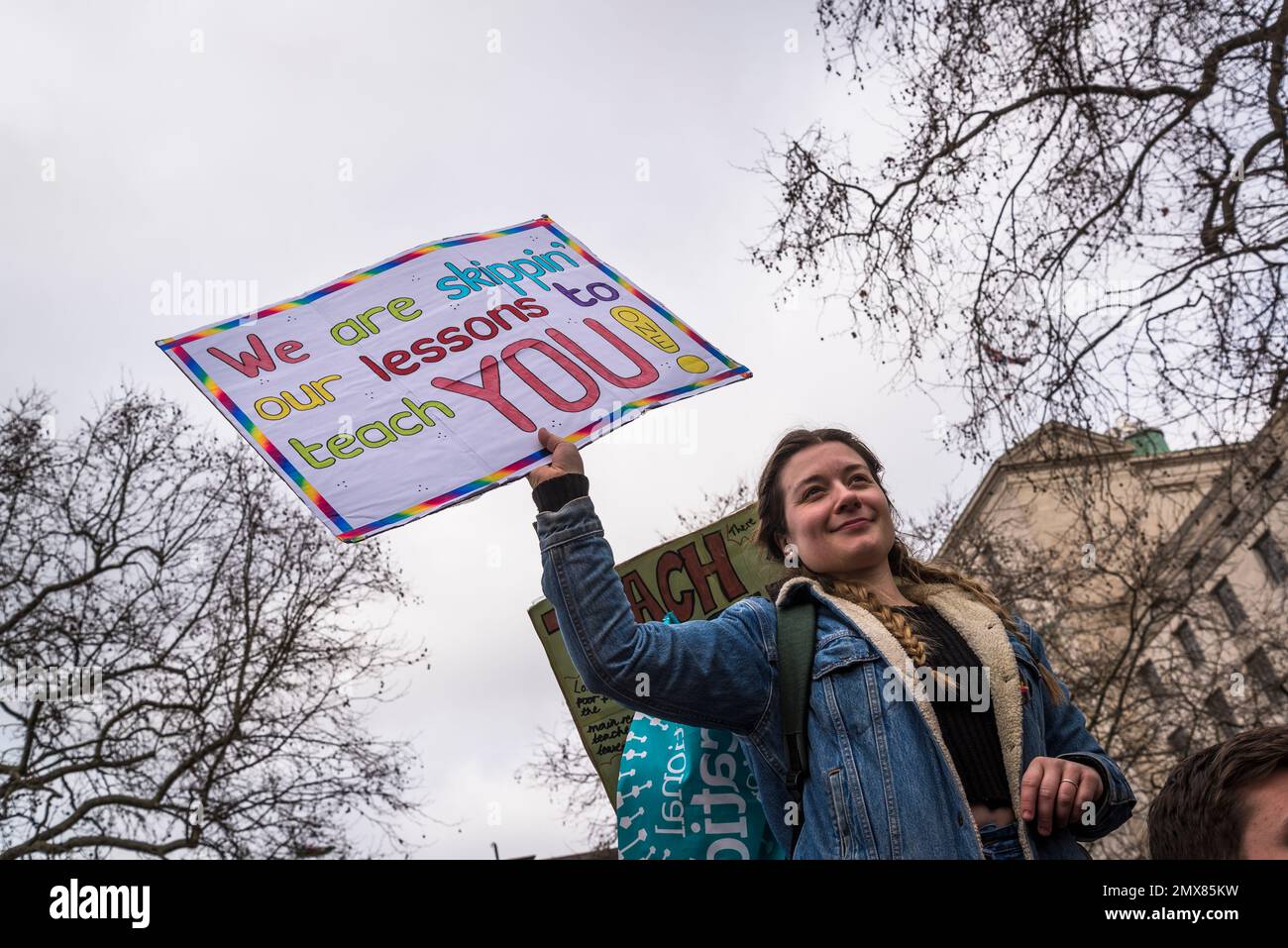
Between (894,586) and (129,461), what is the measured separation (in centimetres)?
1524

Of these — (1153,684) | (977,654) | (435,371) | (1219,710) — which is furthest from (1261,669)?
(435,371)

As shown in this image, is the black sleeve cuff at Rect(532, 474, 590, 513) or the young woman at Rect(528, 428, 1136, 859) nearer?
the young woman at Rect(528, 428, 1136, 859)

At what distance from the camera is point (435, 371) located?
2.72 meters

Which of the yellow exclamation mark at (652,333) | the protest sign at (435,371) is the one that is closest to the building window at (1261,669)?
the yellow exclamation mark at (652,333)

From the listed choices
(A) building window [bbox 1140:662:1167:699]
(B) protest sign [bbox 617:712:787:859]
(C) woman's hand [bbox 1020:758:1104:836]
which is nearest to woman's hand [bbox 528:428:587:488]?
(B) protest sign [bbox 617:712:787:859]

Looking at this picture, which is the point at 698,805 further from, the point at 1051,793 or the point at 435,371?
the point at 435,371

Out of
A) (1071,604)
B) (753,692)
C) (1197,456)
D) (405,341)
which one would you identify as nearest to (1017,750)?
(753,692)

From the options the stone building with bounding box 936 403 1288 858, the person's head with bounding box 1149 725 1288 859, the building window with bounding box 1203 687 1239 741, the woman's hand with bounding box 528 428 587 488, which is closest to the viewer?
the person's head with bounding box 1149 725 1288 859

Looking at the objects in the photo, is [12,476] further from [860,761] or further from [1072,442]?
[860,761]

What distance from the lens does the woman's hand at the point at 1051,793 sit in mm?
1906

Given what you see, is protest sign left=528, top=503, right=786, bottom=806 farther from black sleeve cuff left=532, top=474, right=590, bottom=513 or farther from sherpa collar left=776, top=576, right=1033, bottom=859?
black sleeve cuff left=532, top=474, right=590, bottom=513

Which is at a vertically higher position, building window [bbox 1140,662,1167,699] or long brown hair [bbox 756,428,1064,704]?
building window [bbox 1140,662,1167,699]

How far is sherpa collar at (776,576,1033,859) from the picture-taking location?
200 centimetres

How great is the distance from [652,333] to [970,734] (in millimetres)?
1446
